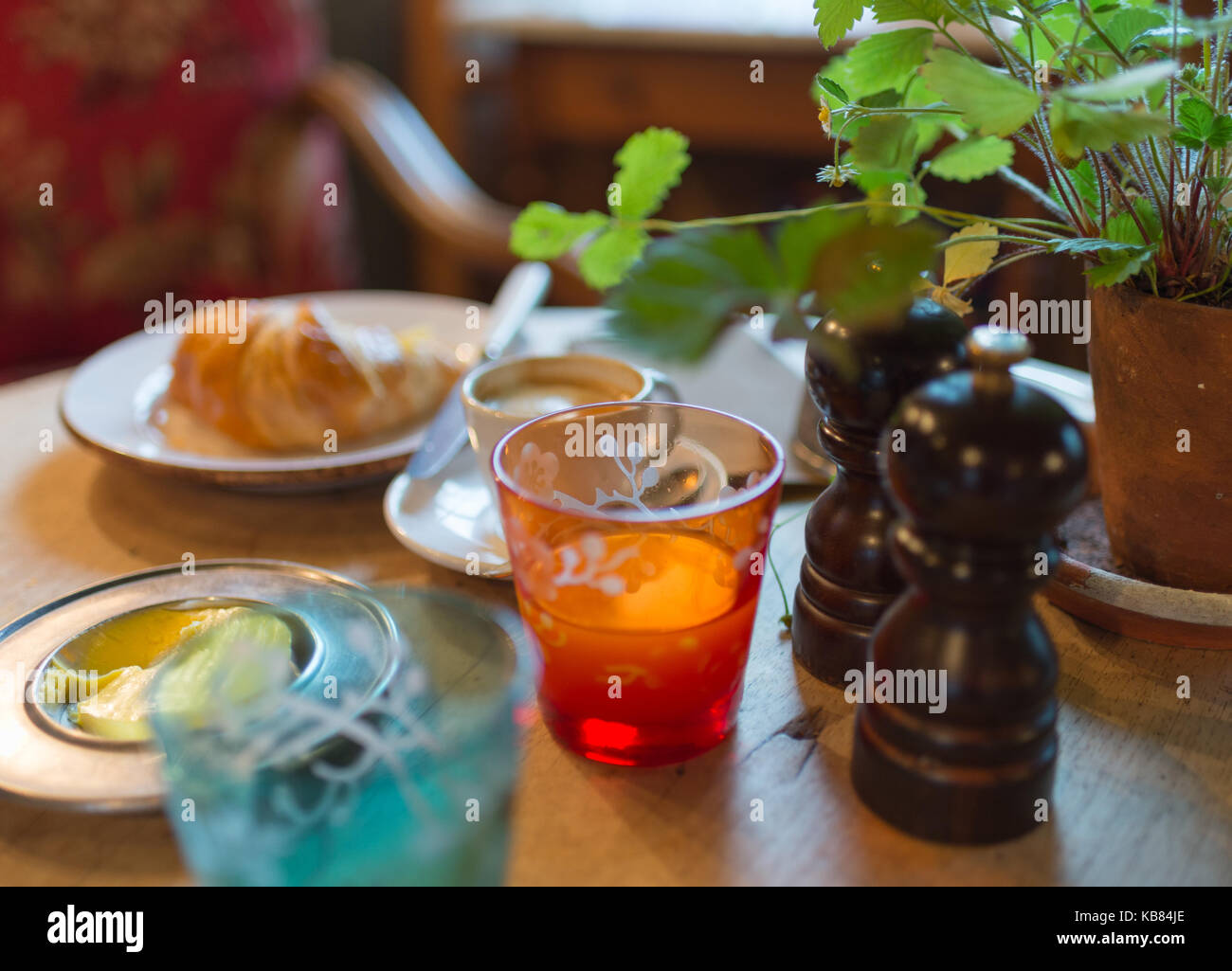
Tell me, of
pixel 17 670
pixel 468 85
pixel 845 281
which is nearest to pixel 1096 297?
pixel 845 281

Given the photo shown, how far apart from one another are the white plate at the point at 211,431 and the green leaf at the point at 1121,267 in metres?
0.42

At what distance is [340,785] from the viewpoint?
15.4 inches

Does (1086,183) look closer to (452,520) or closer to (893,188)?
(893,188)

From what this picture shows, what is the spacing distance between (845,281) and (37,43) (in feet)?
4.32

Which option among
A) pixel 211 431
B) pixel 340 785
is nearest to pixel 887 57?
pixel 340 785

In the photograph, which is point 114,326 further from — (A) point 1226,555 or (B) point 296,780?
(A) point 1226,555

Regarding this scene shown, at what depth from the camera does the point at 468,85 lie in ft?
7.70

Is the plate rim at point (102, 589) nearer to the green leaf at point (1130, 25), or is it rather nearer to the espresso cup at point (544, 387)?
the espresso cup at point (544, 387)

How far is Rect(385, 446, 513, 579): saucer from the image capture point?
0.62 metres

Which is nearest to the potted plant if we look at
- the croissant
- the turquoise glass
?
the turquoise glass

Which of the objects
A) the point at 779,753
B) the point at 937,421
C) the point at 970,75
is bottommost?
the point at 779,753

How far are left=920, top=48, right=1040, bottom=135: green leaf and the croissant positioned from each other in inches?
20.8

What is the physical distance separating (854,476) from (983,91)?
0.57ft

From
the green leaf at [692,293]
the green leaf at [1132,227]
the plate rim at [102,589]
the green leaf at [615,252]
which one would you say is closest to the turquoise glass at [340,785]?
the plate rim at [102,589]
